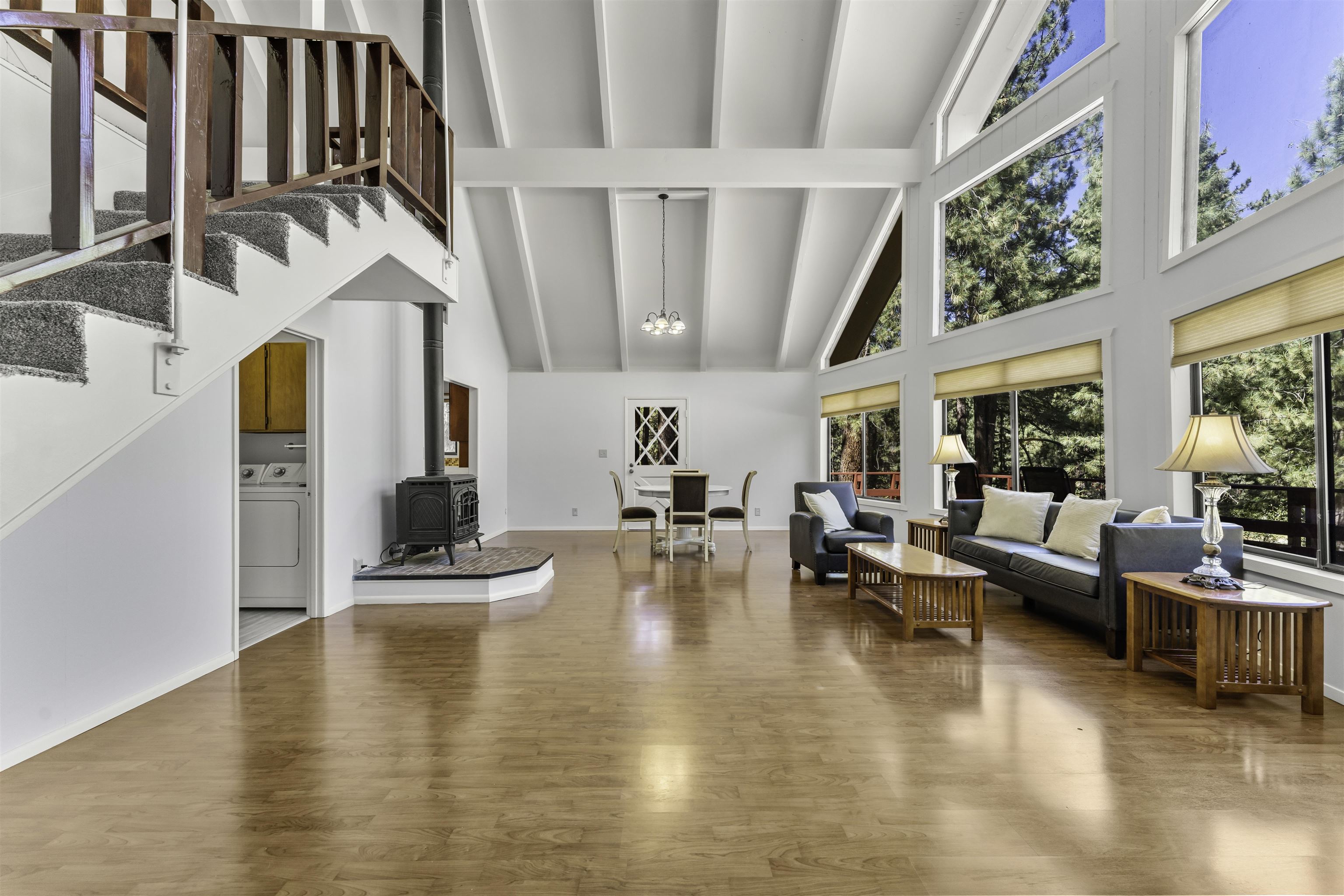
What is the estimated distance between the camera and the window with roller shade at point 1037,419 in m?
5.25

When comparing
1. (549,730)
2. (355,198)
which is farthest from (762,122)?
(549,730)

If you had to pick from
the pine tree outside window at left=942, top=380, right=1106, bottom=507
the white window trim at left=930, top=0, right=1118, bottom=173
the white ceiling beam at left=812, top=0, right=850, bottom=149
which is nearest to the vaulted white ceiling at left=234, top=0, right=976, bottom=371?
the white ceiling beam at left=812, top=0, right=850, bottom=149

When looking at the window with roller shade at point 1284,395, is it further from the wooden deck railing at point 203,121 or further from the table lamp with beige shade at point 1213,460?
the wooden deck railing at point 203,121

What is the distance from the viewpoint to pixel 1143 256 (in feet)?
14.6

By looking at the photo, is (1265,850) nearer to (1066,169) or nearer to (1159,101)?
(1159,101)

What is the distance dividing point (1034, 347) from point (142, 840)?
611 cm

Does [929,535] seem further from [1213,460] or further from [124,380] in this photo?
[124,380]

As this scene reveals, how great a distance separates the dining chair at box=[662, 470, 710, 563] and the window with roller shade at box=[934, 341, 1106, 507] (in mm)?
2435

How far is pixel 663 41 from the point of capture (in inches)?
236

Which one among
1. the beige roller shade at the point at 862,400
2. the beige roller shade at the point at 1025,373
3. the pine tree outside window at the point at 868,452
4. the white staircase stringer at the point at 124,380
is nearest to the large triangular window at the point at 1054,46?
the beige roller shade at the point at 1025,373

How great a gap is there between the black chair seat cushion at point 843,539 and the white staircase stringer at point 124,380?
429cm

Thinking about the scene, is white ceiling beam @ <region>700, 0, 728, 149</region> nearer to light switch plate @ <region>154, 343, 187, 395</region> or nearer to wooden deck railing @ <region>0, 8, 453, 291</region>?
wooden deck railing @ <region>0, 8, 453, 291</region>

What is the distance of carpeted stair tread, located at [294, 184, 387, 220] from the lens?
2.67 metres

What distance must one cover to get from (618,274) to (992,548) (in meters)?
5.04
